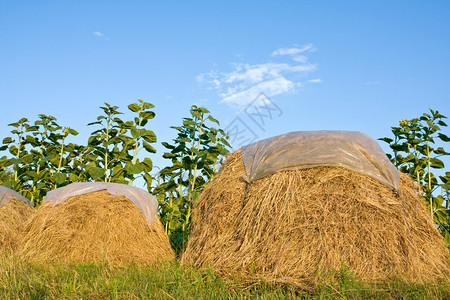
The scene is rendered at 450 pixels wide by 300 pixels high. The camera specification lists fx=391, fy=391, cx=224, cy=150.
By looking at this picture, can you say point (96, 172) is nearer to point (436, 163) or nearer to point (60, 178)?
point (60, 178)

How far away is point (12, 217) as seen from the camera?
666cm

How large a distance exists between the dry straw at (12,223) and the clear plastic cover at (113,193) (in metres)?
0.78

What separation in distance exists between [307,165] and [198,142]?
3.51 metres

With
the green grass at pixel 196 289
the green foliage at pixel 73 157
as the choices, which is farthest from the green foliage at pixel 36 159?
the green grass at pixel 196 289

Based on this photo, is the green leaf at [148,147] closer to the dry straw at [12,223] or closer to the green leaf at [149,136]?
the green leaf at [149,136]

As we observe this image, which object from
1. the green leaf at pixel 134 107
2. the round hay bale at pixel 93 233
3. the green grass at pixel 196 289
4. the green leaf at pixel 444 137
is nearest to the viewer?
the green grass at pixel 196 289

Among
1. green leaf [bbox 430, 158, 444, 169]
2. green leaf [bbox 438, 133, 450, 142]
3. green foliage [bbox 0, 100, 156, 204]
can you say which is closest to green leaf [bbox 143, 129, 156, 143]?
green foliage [bbox 0, 100, 156, 204]

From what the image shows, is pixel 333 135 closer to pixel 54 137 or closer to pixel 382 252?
pixel 382 252

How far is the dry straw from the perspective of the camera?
6281 millimetres

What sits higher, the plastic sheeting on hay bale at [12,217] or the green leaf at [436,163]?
the green leaf at [436,163]

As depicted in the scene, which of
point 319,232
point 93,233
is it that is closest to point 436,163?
point 319,232

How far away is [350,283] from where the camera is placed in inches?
135

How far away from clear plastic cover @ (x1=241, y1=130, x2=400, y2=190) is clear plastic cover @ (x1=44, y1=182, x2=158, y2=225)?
2073 millimetres

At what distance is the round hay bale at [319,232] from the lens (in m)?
3.74
